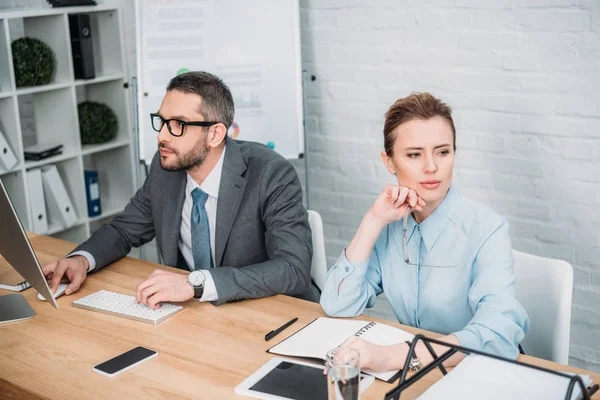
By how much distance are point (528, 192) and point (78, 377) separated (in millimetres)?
2006

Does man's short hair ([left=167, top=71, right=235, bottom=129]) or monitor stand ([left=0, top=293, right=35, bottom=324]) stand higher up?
man's short hair ([left=167, top=71, right=235, bottom=129])

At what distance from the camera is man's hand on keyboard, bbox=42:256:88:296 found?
205 cm

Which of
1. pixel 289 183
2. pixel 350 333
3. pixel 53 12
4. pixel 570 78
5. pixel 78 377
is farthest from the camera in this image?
pixel 53 12

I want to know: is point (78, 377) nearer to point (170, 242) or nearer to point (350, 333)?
point (350, 333)

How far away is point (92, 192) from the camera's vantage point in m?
3.87

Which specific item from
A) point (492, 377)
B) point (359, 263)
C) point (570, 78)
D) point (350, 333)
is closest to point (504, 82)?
point (570, 78)

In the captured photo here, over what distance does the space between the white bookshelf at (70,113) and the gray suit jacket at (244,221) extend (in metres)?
1.26

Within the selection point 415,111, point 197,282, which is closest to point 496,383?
point 415,111

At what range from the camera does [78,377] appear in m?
1.54

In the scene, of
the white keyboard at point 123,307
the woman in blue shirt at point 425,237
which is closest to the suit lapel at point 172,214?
the white keyboard at point 123,307

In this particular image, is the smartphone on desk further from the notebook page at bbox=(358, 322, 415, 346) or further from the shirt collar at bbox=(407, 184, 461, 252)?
the shirt collar at bbox=(407, 184, 461, 252)

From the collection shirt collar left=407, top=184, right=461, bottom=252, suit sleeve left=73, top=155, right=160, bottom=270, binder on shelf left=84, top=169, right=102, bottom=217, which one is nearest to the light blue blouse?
shirt collar left=407, top=184, right=461, bottom=252

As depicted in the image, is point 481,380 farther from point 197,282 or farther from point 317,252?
point 317,252

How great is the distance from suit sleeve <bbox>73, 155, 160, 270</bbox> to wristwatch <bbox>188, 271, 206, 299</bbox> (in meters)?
0.46
